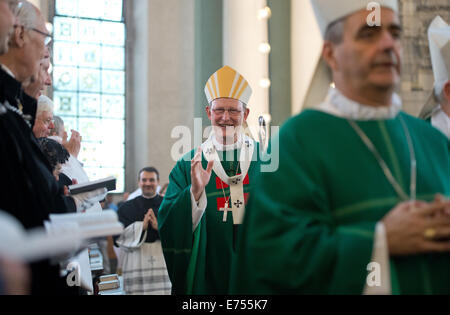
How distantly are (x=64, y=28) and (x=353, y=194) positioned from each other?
42.4 feet

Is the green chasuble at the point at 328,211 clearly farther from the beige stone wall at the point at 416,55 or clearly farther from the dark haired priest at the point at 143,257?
the beige stone wall at the point at 416,55

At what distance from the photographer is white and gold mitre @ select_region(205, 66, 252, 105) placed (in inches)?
193

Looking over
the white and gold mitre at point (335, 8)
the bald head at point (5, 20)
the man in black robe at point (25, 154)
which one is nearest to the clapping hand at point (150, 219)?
the man in black robe at point (25, 154)

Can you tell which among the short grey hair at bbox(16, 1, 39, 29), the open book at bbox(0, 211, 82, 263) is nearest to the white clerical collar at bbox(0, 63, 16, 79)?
the short grey hair at bbox(16, 1, 39, 29)

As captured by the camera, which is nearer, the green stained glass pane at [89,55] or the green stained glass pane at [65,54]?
the green stained glass pane at [65,54]

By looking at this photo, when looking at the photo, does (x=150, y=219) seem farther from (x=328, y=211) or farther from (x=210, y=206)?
(x=328, y=211)

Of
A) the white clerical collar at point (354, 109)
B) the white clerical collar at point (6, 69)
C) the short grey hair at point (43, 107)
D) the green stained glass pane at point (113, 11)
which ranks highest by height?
the green stained glass pane at point (113, 11)

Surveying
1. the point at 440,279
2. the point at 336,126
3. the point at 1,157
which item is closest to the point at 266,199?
the point at 336,126

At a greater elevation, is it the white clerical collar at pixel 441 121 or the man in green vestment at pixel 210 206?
the white clerical collar at pixel 441 121

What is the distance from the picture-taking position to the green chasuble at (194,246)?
4.07m

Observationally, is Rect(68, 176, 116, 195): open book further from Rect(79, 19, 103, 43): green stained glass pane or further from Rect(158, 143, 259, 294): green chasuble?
Rect(79, 19, 103, 43): green stained glass pane

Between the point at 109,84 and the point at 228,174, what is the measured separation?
10.4 m

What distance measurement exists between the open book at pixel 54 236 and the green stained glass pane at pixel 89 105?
12344 mm

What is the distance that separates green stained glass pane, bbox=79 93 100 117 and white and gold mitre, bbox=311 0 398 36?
1223 cm
